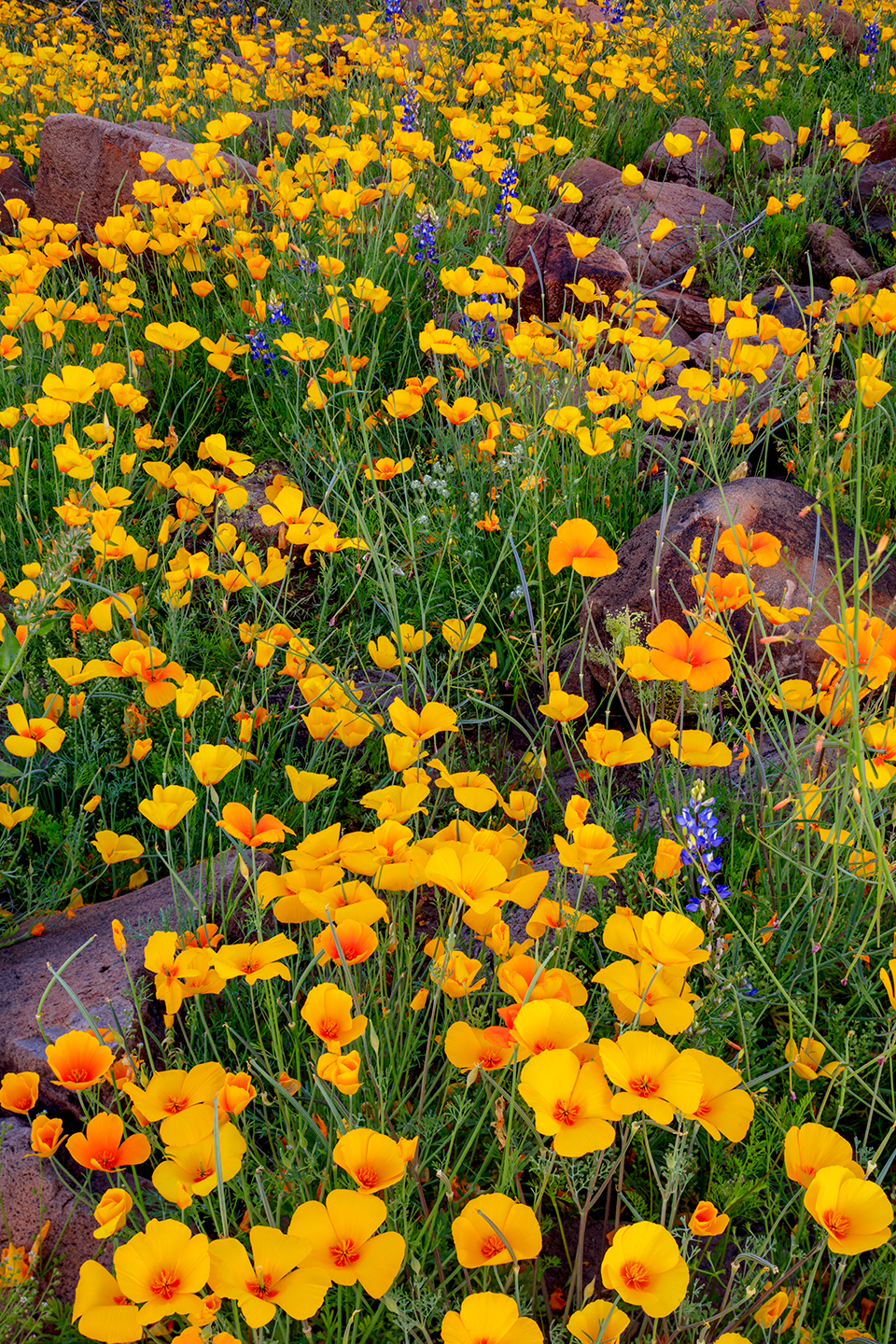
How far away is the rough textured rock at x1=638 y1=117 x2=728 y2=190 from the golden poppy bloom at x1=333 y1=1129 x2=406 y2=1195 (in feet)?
18.3

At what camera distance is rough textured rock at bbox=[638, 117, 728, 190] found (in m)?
5.29

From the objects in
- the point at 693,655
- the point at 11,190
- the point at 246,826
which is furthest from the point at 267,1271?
the point at 11,190

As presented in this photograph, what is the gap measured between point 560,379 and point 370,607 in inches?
47.7

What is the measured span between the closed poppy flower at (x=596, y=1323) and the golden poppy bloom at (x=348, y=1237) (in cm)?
20

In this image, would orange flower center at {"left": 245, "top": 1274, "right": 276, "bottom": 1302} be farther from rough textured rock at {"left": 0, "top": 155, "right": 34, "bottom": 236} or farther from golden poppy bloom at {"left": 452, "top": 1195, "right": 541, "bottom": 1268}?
rough textured rock at {"left": 0, "top": 155, "right": 34, "bottom": 236}

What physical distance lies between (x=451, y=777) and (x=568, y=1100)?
56 centimetres

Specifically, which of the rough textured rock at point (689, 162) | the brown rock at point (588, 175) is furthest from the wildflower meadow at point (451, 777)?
the rough textured rock at point (689, 162)

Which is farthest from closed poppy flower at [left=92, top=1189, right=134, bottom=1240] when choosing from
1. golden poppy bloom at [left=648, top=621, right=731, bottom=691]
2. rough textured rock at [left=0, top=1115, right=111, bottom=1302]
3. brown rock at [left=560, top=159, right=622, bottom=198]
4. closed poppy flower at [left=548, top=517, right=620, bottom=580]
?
brown rock at [left=560, top=159, right=622, bottom=198]

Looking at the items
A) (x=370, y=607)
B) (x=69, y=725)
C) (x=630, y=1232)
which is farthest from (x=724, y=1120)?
(x=370, y=607)

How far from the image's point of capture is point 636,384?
2.62 meters

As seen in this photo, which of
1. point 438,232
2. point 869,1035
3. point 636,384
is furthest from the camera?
point 438,232

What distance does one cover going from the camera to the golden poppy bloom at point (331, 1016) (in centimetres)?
110

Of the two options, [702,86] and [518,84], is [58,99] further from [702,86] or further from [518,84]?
[702,86]

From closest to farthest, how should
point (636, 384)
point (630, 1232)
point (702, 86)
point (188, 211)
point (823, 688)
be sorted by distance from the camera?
point (630, 1232), point (823, 688), point (636, 384), point (188, 211), point (702, 86)
